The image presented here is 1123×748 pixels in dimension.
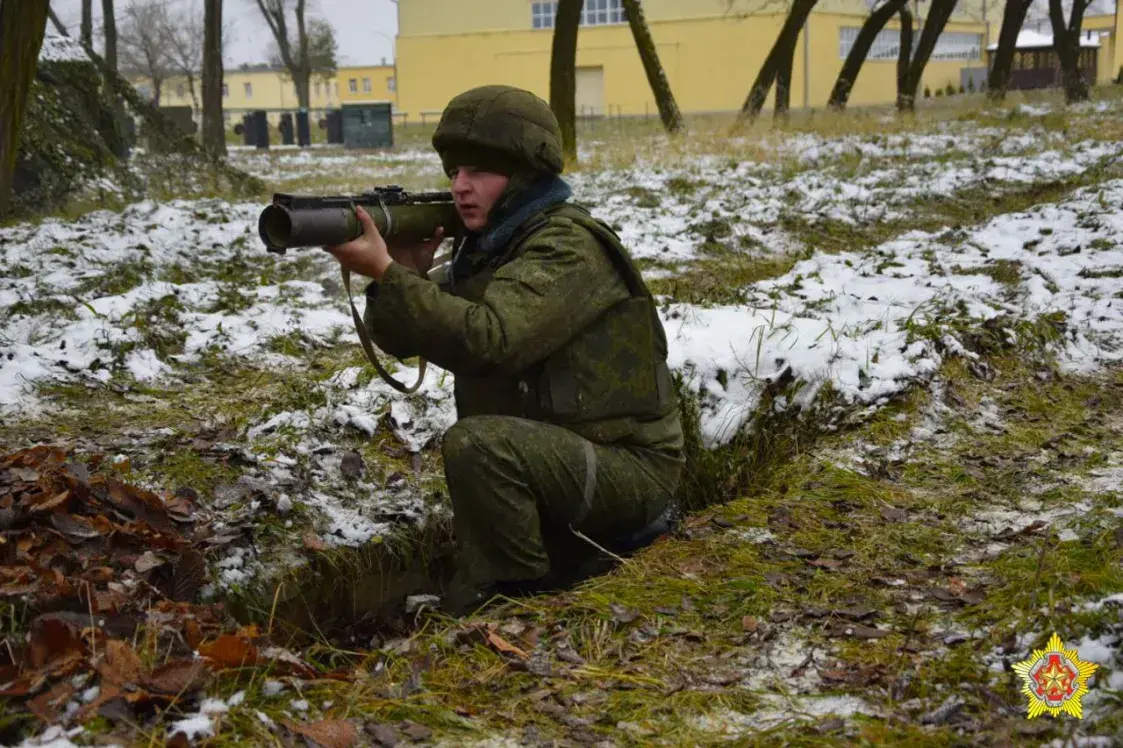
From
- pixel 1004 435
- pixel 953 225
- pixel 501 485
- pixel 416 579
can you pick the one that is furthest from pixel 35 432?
pixel 953 225

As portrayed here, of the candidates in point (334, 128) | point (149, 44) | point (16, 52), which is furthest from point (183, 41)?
point (16, 52)

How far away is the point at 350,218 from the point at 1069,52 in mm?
23658

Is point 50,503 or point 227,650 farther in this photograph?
point 50,503

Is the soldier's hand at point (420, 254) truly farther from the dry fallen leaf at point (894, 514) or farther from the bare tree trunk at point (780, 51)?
the bare tree trunk at point (780, 51)

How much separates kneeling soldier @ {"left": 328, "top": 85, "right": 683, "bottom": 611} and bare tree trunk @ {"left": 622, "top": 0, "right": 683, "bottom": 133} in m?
13.6

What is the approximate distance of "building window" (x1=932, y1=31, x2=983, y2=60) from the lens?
→ 1921 inches

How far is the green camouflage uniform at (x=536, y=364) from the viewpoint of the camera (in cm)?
290

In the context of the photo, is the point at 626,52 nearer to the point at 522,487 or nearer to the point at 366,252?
the point at 522,487

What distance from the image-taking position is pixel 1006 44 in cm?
2080

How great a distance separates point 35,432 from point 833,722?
331cm

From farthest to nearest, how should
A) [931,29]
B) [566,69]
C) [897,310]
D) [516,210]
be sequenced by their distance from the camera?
1. [931,29]
2. [566,69]
3. [897,310]
4. [516,210]

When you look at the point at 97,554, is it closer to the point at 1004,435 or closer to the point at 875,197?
the point at 1004,435

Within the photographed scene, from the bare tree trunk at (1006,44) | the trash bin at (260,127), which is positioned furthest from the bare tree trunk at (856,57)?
the trash bin at (260,127)

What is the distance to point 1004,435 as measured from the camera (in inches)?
167
